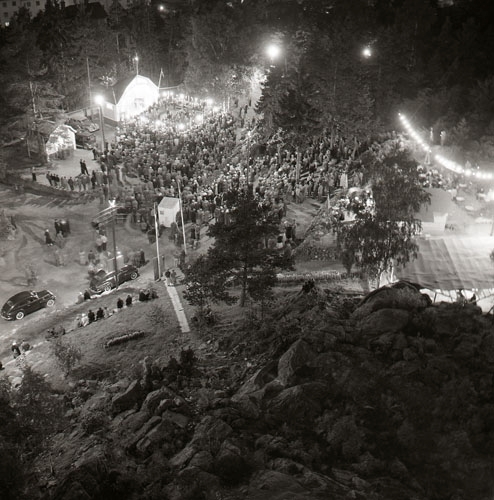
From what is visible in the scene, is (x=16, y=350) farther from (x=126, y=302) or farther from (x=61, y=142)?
(x=61, y=142)

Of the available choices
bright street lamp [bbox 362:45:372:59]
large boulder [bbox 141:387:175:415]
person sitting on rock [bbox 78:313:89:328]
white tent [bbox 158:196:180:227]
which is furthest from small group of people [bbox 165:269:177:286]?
bright street lamp [bbox 362:45:372:59]

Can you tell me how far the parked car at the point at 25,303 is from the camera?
2603 cm

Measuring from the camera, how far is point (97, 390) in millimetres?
19234

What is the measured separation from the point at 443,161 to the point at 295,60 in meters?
20.1

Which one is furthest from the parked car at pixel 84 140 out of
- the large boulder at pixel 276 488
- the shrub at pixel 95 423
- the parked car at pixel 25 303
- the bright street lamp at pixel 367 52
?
the large boulder at pixel 276 488

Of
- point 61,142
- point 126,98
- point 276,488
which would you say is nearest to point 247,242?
point 276,488

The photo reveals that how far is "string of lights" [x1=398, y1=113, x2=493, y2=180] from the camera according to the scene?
32.2 meters

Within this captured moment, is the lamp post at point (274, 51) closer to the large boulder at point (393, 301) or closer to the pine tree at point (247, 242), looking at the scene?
the pine tree at point (247, 242)

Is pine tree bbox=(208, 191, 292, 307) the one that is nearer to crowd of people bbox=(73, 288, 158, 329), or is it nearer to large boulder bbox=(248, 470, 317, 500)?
crowd of people bbox=(73, 288, 158, 329)

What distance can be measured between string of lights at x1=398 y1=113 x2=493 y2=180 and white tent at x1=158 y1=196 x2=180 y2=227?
665 inches

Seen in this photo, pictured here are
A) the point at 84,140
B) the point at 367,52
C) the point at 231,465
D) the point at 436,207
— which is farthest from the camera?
the point at 367,52

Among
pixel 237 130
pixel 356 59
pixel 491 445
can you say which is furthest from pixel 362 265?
pixel 237 130

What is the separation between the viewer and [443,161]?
35906 mm

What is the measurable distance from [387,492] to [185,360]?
833cm
